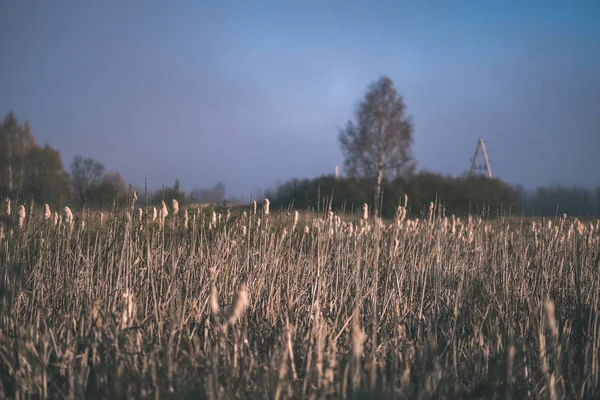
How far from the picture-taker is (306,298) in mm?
3133

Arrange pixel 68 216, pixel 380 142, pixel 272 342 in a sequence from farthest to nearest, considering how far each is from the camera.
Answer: pixel 380 142
pixel 68 216
pixel 272 342

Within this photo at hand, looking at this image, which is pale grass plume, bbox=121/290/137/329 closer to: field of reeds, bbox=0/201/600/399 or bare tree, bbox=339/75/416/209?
field of reeds, bbox=0/201/600/399

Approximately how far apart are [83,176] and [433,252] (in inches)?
953

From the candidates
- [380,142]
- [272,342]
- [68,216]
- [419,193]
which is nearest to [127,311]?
[272,342]

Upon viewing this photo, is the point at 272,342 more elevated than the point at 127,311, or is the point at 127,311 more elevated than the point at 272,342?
the point at 127,311

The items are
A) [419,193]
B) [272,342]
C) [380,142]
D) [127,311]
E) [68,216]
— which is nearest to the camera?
[127,311]

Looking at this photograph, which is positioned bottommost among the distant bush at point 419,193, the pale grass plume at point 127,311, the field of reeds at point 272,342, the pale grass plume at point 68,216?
the field of reeds at point 272,342

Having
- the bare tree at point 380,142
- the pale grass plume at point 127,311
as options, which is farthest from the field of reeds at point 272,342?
the bare tree at point 380,142

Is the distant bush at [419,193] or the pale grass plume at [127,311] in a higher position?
the distant bush at [419,193]

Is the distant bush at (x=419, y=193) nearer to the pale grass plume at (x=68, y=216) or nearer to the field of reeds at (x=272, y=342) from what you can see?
the pale grass plume at (x=68, y=216)

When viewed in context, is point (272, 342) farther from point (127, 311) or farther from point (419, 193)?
point (419, 193)

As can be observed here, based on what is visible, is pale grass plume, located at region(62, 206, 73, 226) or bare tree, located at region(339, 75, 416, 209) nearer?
pale grass plume, located at region(62, 206, 73, 226)

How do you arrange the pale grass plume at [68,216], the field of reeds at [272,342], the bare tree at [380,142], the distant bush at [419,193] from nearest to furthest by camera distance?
the field of reeds at [272,342], the pale grass plume at [68,216], the distant bush at [419,193], the bare tree at [380,142]

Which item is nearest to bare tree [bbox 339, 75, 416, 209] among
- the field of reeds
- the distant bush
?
the distant bush
